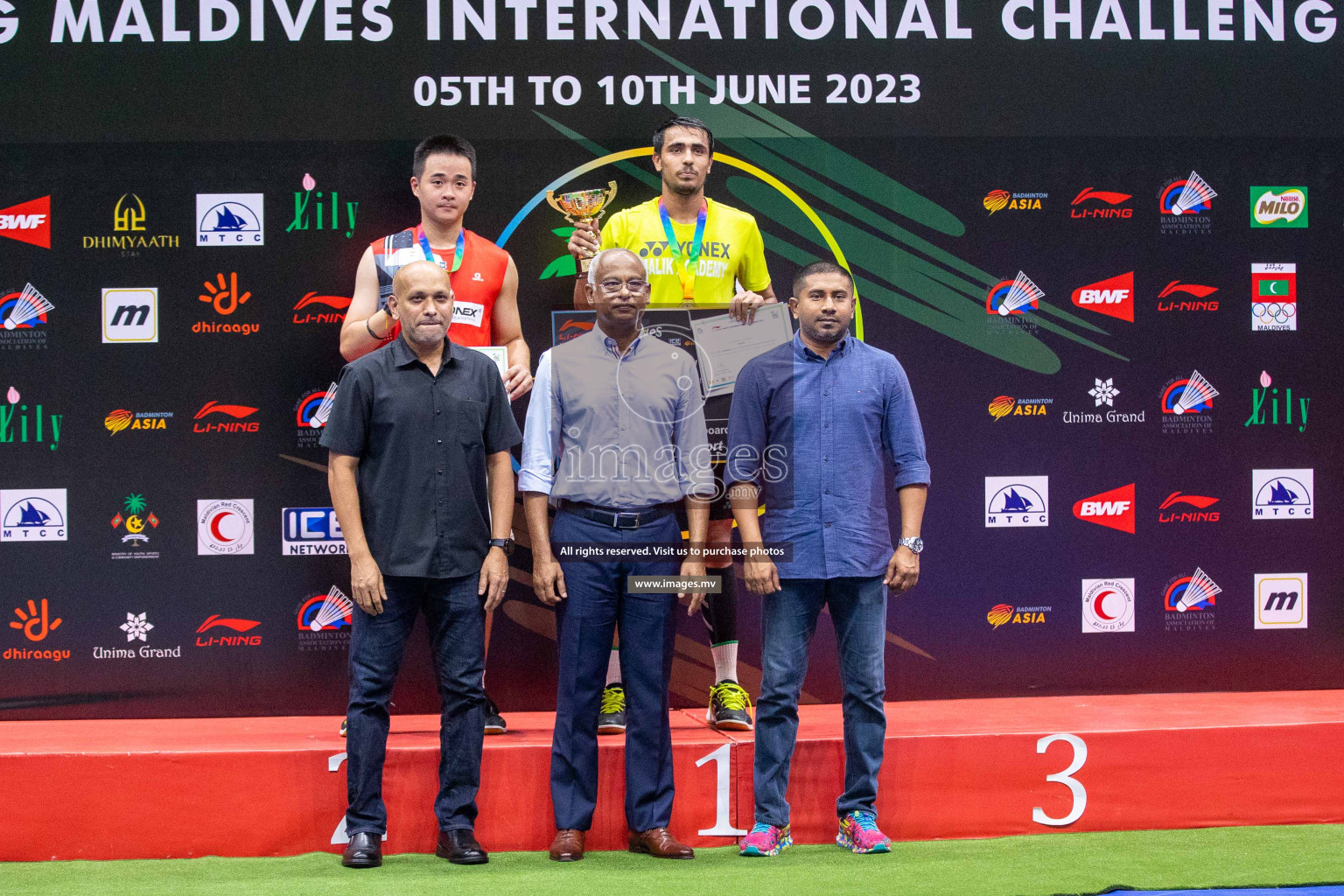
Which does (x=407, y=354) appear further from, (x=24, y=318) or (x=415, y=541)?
(x=24, y=318)

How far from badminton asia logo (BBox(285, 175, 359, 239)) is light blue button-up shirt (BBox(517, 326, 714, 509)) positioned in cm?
133

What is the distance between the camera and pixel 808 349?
316cm

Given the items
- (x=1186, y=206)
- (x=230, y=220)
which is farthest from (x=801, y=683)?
(x=230, y=220)

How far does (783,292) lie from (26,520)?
9.24 ft

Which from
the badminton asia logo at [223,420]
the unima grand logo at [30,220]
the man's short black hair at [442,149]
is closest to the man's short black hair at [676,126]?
the man's short black hair at [442,149]

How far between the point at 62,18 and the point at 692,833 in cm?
353

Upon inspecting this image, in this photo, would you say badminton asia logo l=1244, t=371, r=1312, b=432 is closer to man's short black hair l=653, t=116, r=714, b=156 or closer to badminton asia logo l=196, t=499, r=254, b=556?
man's short black hair l=653, t=116, r=714, b=156

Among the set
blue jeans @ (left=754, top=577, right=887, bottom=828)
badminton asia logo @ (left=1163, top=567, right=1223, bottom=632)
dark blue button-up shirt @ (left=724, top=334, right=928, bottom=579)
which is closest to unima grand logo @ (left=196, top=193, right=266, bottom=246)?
dark blue button-up shirt @ (left=724, top=334, right=928, bottom=579)

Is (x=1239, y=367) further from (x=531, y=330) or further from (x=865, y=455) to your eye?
(x=531, y=330)

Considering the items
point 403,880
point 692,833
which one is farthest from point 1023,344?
point 403,880

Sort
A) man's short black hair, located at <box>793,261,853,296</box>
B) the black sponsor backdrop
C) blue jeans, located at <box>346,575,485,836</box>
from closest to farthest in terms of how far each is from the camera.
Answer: blue jeans, located at <box>346,575,485,836</box>, man's short black hair, located at <box>793,261,853,296</box>, the black sponsor backdrop

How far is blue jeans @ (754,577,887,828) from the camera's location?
3.06m

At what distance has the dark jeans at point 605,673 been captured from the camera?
9.95 ft

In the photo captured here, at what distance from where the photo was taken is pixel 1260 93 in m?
4.19
